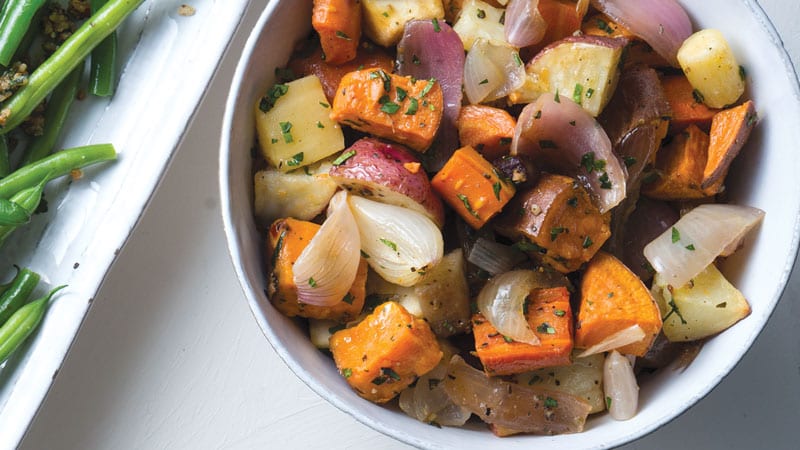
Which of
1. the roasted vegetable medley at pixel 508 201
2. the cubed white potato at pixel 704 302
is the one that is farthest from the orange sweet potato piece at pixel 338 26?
the cubed white potato at pixel 704 302

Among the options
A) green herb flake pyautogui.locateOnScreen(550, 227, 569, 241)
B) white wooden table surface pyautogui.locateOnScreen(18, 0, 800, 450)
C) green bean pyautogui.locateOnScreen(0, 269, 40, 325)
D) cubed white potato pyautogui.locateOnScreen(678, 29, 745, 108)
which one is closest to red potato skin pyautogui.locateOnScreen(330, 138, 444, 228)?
green herb flake pyautogui.locateOnScreen(550, 227, 569, 241)

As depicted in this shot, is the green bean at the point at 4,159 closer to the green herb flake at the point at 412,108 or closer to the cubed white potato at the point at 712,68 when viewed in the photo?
the green herb flake at the point at 412,108

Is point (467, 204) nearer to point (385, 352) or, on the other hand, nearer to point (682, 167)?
point (385, 352)

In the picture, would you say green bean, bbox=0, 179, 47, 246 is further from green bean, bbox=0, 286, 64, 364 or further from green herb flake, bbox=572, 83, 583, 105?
green herb flake, bbox=572, 83, 583, 105

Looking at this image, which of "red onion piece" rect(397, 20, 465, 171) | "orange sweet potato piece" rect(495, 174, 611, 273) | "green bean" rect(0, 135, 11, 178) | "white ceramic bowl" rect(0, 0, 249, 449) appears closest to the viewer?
"orange sweet potato piece" rect(495, 174, 611, 273)

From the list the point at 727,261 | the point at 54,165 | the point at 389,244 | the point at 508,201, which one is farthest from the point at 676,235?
the point at 54,165

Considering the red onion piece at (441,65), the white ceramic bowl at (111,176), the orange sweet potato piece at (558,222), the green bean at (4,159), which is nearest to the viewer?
the orange sweet potato piece at (558,222)
